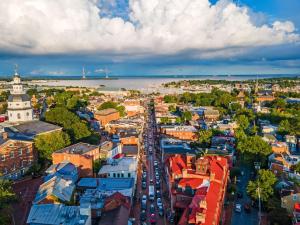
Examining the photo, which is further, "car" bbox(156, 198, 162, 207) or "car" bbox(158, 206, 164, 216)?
"car" bbox(156, 198, 162, 207)

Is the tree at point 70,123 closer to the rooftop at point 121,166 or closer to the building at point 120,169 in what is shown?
the rooftop at point 121,166

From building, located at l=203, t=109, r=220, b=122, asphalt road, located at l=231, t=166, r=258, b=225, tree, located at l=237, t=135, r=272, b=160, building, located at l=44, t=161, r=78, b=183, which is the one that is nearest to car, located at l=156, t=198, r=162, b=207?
asphalt road, located at l=231, t=166, r=258, b=225

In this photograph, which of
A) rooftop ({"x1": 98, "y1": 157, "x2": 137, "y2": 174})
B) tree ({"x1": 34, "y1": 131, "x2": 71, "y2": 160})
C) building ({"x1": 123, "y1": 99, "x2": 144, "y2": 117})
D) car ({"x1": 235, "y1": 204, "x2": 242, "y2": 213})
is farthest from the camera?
building ({"x1": 123, "y1": 99, "x2": 144, "y2": 117})

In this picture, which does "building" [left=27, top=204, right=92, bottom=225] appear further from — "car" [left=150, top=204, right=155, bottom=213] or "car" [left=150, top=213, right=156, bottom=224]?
"car" [left=150, top=204, right=155, bottom=213]

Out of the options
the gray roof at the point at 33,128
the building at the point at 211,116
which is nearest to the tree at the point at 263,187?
the gray roof at the point at 33,128

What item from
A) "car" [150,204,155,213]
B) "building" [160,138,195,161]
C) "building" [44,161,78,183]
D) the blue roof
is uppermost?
"building" [44,161,78,183]

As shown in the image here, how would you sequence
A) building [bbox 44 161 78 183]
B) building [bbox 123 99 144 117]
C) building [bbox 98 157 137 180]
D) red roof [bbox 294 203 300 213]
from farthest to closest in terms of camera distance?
building [bbox 123 99 144 117] < building [bbox 98 157 137 180] < building [bbox 44 161 78 183] < red roof [bbox 294 203 300 213]

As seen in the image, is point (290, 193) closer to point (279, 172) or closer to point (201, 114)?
point (279, 172)

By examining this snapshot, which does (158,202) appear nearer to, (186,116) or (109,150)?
(109,150)
